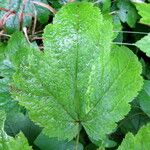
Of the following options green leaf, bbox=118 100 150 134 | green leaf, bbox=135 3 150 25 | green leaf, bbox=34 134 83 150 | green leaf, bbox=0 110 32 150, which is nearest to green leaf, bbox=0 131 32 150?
green leaf, bbox=0 110 32 150

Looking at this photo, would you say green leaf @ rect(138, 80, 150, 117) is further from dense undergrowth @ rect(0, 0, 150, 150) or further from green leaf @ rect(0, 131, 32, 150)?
green leaf @ rect(0, 131, 32, 150)

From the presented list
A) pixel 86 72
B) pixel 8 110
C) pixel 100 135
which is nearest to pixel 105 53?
pixel 86 72

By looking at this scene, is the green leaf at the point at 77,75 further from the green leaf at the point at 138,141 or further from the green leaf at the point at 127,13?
the green leaf at the point at 127,13

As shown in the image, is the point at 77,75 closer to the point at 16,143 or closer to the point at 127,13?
the point at 16,143

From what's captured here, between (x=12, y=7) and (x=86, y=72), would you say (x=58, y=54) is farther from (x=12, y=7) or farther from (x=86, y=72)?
(x=12, y=7)

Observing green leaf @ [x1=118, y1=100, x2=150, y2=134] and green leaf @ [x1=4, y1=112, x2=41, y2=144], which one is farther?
green leaf @ [x1=118, y1=100, x2=150, y2=134]

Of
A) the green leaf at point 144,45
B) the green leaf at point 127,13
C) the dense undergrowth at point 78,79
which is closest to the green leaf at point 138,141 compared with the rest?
the dense undergrowth at point 78,79
